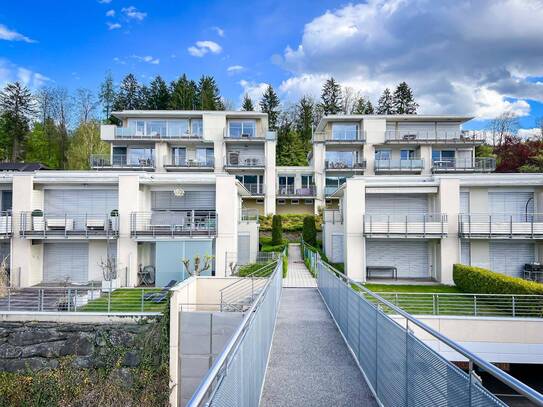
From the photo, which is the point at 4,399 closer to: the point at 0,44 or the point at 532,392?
the point at 532,392

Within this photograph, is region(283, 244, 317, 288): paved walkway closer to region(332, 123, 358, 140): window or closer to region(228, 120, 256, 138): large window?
region(228, 120, 256, 138): large window

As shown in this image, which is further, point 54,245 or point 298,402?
point 54,245

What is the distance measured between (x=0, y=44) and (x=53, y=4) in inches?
715

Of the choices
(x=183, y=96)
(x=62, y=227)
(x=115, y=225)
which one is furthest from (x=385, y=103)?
(x=62, y=227)

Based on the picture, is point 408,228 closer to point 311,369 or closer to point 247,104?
point 311,369

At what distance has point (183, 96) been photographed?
176ft

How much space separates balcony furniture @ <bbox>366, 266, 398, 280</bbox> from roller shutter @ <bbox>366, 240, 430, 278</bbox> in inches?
12.7

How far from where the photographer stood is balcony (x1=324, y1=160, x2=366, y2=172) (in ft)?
121

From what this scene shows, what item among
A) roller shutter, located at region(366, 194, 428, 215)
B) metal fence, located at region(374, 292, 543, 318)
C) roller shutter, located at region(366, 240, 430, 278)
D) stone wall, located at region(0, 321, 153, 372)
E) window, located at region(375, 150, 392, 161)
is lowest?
stone wall, located at region(0, 321, 153, 372)

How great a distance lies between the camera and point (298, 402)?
5.86 m

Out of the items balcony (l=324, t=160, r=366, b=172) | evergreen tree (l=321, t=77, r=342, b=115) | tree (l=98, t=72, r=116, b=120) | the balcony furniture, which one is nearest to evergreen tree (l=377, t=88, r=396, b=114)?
evergreen tree (l=321, t=77, r=342, b=115)

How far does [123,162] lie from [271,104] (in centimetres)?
2971

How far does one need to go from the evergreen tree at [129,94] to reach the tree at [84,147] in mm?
10827

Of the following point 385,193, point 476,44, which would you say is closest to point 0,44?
point 385,193
